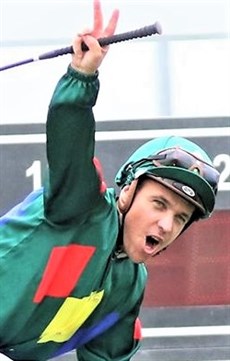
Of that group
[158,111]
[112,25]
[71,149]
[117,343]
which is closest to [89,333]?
[117,343]

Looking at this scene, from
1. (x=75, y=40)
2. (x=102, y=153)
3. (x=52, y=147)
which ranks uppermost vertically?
(x=75, y=40)

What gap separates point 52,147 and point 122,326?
1.25 ft

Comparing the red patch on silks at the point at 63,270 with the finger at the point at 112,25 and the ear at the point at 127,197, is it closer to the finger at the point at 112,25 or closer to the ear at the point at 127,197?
the ear at the point at 127,197

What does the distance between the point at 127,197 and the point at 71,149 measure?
0.16m

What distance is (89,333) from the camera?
1.69 metres

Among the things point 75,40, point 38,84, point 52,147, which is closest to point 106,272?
point 52,147

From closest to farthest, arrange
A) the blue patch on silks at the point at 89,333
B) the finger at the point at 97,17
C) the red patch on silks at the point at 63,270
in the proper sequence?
the finger at the point at 97,17 < the red patch on silks at the point at 63,270 < the blue patch on silks at the point at 89,333

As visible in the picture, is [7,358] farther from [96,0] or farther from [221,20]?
[221,20]

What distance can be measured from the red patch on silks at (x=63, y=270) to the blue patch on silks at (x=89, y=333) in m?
0.16

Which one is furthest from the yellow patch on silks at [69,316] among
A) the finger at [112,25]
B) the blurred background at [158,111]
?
the blurred background at [158,111]

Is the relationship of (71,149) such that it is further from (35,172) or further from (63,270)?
(35,172)

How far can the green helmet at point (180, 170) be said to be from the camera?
1.52 meters

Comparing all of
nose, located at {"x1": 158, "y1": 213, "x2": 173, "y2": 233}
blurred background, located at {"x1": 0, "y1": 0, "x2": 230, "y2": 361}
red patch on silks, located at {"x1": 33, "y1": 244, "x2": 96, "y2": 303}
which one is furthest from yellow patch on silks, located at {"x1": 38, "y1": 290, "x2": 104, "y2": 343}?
blurred background, located at {"x1": 0, "y1": 0, "x2": 230, "y2": 361}

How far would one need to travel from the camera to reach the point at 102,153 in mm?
2396
